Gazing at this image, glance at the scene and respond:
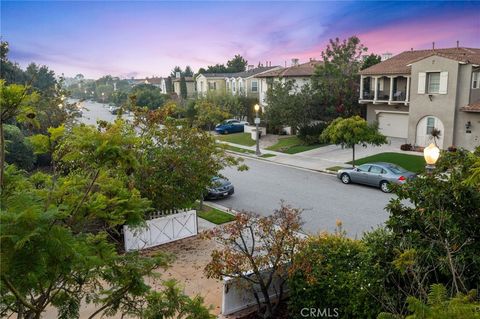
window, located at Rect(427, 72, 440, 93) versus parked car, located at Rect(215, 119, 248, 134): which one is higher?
window, located at Rect(427, 72, 440, 93)

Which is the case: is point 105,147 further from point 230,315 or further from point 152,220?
point 152,220

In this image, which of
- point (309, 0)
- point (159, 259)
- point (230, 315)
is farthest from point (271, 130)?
point (159, 259)

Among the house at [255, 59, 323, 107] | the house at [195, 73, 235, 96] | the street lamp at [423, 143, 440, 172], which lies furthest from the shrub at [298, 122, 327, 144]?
the house at [195, 73, 235, 96]

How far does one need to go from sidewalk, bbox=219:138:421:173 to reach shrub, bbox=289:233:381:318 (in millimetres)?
16459

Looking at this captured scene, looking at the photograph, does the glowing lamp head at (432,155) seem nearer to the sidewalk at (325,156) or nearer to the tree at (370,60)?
the sidewalk at (325,156)

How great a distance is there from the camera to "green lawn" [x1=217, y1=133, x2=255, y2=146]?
37194 mm

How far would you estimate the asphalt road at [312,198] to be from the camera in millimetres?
16203

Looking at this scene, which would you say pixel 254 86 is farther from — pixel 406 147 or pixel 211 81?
pixel 406 147

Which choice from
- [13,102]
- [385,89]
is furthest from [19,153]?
[385,89]

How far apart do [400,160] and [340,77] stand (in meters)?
11.5

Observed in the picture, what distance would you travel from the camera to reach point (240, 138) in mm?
39562

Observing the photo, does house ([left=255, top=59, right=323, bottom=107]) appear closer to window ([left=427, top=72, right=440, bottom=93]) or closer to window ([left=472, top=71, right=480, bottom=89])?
window ([left=427, top=72, right=440, bottom=93])

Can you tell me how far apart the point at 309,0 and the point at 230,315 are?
52.2ft

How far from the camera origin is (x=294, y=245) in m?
8.65
